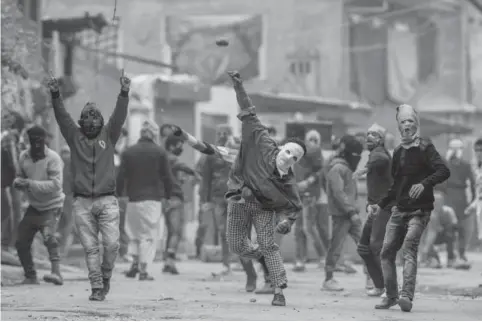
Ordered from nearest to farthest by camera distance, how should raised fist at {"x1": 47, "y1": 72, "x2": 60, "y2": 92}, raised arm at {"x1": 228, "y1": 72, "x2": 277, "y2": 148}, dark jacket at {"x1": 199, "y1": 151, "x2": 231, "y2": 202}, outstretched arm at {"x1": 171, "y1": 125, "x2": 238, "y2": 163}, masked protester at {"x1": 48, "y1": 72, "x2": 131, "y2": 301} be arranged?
raised fist at {"x1": 47, "y1": 72, "x2": 60, "y2": 92}, raised arm at {"x1": 228, "y1": 72, "x2": 277, "y2": 148}, masked protester at {"x1": 48, "y1": 72, "x2": 131, "y2": 301}, outstretched arm at {"x1": 171, "y1": 125, "x2": 238, "y2": 163}, dark jacket at {"x1": 199, "y1": 151, "x2": 231, "y2": 202}

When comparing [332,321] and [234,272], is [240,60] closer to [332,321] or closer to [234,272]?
[234,272]

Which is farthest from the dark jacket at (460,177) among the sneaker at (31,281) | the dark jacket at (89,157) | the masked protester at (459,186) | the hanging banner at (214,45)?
the hanging banner at (214,45)

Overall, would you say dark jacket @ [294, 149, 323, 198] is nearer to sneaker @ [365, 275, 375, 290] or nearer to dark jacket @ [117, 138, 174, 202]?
dark jacket @ [117, 138, 174, 202]

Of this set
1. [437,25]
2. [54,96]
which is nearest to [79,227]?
[54,96]

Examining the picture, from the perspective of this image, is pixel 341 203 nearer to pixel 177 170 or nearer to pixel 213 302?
pixel 213 302

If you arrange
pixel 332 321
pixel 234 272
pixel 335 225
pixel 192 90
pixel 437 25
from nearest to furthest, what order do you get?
pixel 332 321, pixel 335 225, pixel 234 272, pixel 192 90, pixel 437 25

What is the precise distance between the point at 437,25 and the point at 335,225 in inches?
→ 1340

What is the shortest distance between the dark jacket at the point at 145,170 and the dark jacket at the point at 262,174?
3.57 metres

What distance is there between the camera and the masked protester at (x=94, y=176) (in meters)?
11.7

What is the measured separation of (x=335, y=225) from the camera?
13828 millimetres

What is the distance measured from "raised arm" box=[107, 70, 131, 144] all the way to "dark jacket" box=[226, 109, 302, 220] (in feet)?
3.29

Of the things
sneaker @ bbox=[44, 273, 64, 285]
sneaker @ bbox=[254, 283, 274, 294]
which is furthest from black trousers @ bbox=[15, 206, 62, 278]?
sneaker @ bbox=[254, 283, 274, 294]

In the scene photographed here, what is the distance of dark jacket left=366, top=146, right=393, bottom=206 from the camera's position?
1262 centimetres

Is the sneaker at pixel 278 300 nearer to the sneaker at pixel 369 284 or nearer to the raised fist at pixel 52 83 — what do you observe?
the sneaker at pixel 369 284
